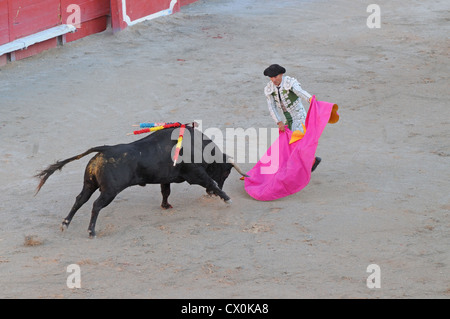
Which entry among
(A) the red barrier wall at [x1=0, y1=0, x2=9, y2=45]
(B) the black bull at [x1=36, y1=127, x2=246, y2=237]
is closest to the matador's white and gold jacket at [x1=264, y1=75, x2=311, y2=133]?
(B) the black bull at [x1=36, y1=127, x2=246, y2=237]

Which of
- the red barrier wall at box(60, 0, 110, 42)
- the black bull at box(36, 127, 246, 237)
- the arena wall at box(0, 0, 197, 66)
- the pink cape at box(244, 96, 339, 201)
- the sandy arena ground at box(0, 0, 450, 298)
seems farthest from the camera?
the red barrier wall at box(60, 0, 110, 42)

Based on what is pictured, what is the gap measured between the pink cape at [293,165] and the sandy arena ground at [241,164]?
0.10m

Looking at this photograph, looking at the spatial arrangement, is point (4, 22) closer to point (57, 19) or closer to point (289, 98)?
point (57, 19)

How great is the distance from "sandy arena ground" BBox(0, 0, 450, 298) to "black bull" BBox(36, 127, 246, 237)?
197 millimetres

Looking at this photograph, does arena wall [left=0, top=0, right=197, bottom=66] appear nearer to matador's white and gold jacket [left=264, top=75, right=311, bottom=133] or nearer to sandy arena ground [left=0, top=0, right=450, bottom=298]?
sandy arena ground [left=0, top=0, right=450, bottom=298]

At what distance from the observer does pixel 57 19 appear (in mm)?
9672

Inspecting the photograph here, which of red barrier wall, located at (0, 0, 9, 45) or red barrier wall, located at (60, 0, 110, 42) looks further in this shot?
red barrier wall, located at (60, 0, 110, 42)

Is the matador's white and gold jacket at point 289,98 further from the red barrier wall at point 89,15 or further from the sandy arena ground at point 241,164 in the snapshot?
the red barrier wall at point 89,15

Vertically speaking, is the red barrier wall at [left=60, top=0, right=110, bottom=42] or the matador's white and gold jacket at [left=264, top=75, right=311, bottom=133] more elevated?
the matador's white and gold jacket at [left=264, top=75, right=311, bottom=133]

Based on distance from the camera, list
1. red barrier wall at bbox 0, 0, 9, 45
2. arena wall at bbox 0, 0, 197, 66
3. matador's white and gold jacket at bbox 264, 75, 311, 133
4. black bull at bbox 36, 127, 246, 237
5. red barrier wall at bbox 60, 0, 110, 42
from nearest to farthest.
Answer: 1. black bull at bbox 36, 127, 246, 237
2. matador's white and gold jacket at bbox 264, 75, 311, 133
3. red barrier wall at bbox 0, 0, 9, 45
4. arena wall at bbox 0, 0, 197, 66
5. red barrier wall at bbox 60, 0, 110, 42

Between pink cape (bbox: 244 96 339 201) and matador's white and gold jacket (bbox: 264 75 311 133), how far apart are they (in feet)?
0.47

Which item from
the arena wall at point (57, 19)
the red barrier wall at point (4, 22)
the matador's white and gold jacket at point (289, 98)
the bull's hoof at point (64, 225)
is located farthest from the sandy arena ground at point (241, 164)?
the matador's white and gold jacket at point (289, 98)

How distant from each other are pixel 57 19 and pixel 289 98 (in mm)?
4589

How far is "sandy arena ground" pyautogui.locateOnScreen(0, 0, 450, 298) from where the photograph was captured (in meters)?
4.53
